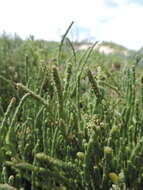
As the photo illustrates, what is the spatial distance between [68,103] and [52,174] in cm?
34

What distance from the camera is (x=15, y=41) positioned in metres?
4.91

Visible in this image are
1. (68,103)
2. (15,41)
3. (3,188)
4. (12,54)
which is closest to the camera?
(3,188)

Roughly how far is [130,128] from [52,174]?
28 centimetres

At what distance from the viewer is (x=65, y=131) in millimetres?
1171

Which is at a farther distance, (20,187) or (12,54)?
(12,54)

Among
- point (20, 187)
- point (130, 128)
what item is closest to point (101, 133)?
point (130, 128)

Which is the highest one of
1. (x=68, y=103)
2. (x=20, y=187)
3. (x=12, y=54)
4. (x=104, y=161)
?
(x=12, y=54)

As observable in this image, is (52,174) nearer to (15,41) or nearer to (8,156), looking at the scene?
(8,156)

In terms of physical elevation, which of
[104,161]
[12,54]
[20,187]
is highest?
[12,54]

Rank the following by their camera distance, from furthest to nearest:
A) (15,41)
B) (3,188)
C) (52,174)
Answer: (15,41), (52,174), (3,188)

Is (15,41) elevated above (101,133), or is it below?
above

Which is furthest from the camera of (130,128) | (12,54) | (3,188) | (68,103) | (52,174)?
(12,54)

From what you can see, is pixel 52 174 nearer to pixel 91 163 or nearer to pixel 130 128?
pixel 91 163

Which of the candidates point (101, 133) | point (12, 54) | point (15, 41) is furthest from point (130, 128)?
point (15, 41)
